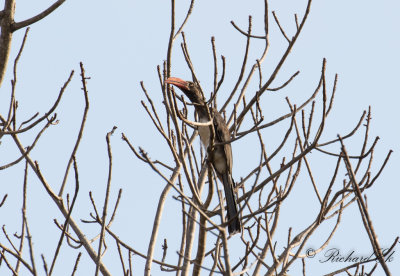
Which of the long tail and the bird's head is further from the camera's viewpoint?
the bird's head

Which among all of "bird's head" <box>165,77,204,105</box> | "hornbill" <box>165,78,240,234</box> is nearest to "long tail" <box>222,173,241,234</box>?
"hornbill" <box>165,78,240,234</box>

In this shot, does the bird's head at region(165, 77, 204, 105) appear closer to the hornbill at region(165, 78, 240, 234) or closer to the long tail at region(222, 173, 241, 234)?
the hornbill at region(165, 78, 240, 234)

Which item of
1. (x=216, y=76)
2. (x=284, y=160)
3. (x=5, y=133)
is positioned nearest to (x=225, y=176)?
(x=284, y=160)

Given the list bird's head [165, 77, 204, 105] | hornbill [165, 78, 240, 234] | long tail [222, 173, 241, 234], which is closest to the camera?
long tail [222, 173, 241, 234]

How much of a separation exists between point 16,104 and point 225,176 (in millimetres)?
1905

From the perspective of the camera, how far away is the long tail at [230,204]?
4.41m

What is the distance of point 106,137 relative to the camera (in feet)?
11.4

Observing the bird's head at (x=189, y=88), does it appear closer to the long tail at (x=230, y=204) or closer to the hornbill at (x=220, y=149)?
the hornbill at (x=220, y=149)

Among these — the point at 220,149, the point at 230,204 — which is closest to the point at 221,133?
the point at 220,149

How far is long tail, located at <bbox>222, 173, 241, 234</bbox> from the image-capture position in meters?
4.41

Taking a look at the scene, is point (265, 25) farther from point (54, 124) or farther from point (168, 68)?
point (54, 124)

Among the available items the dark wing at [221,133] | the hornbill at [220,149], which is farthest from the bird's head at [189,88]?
the dark wing at [221,133]

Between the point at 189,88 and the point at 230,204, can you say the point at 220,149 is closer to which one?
the point at 230,204

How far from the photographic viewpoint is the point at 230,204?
4723 millimetres
